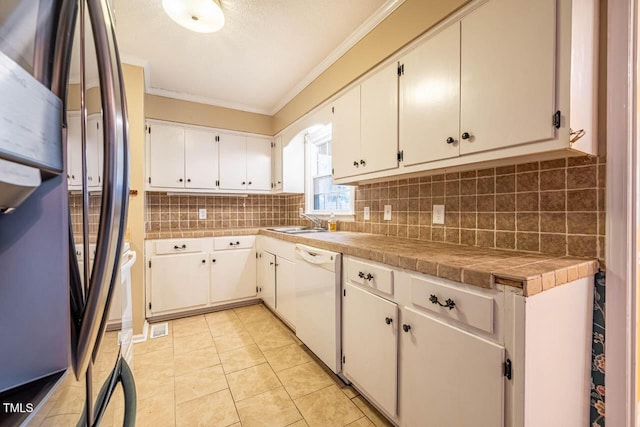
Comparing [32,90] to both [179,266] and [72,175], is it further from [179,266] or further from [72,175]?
[179,266]

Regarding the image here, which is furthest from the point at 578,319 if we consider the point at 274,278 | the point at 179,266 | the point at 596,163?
the point at 179,266

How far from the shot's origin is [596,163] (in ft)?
3.58

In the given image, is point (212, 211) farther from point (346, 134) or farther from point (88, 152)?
point (88, 152)

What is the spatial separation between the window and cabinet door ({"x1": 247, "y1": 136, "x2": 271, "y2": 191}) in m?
0.56

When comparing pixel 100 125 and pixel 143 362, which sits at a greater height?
pixel 100 125

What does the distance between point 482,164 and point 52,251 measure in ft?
5.09

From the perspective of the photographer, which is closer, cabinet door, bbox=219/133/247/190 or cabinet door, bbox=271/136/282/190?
cabinet door, bbox=219/133/247/190

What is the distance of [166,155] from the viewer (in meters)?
2.95

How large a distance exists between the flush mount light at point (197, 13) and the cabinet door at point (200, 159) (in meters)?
1.54

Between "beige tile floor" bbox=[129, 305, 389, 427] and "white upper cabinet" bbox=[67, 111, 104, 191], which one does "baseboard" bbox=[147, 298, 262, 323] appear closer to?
"beige tile floor" bbox=[129, 305, 389, 427]

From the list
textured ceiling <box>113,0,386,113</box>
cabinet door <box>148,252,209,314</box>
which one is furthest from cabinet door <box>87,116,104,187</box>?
cabinet door <box>148,252,209,314</box>

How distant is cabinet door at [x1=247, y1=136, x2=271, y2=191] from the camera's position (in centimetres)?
341

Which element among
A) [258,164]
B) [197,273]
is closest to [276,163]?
[258,164]

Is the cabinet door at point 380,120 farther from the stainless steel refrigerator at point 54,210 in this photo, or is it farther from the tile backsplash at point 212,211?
the tile backsplash at point 212,211
